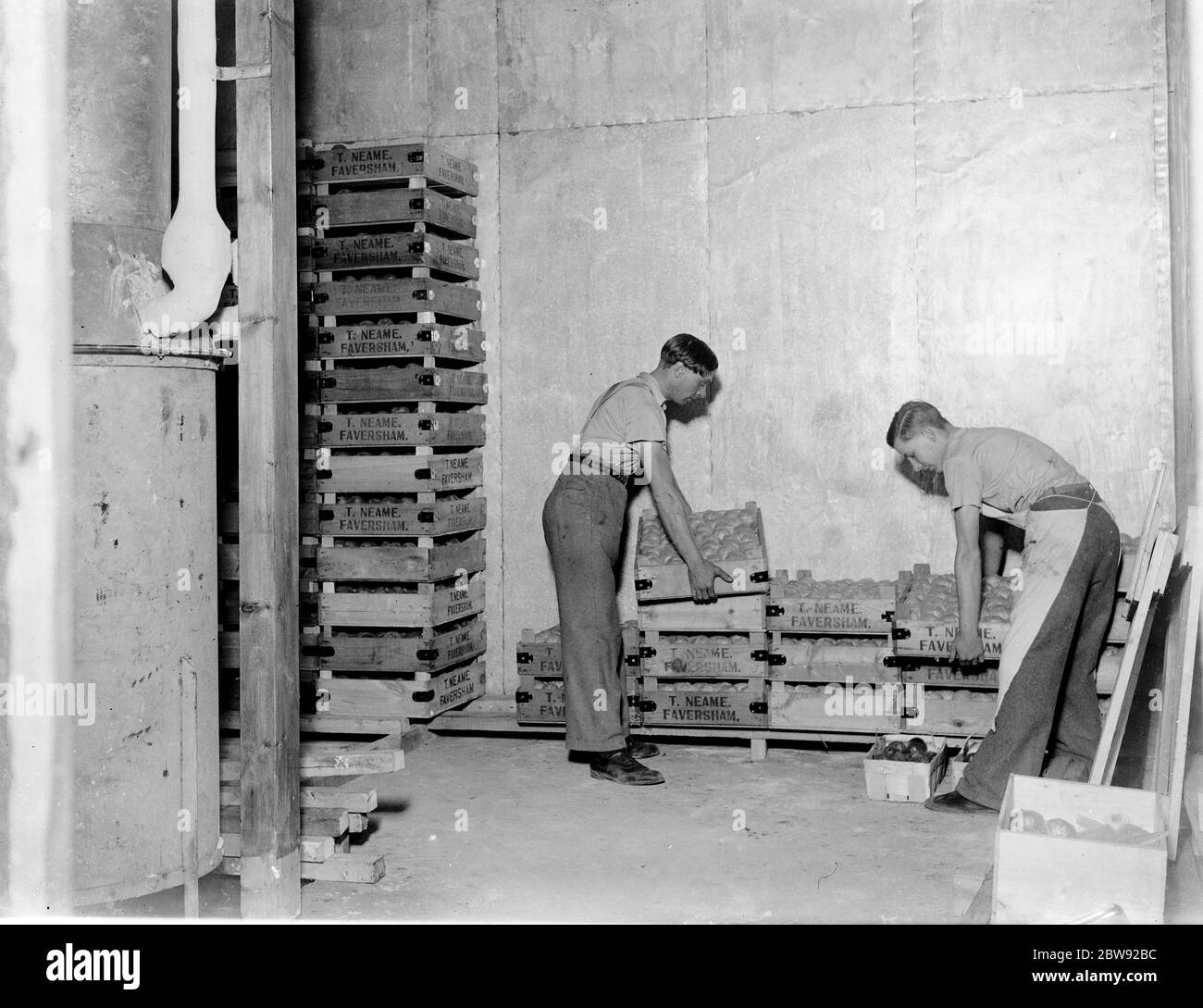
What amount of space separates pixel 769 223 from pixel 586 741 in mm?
3436

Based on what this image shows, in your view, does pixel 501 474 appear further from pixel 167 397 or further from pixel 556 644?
pixel 167 397

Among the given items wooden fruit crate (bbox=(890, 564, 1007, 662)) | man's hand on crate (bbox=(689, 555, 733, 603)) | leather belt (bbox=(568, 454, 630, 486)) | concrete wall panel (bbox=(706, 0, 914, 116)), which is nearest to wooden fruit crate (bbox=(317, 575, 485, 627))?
leather belt (bbox=(568, 454, 630, 486))

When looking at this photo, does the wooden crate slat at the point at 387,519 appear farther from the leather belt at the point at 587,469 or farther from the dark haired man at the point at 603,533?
the leather belt at the point at 587,469

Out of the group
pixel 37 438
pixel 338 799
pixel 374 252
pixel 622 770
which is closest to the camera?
pixel 37 438

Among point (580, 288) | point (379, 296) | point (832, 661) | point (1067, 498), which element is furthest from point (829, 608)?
point (379, 296)

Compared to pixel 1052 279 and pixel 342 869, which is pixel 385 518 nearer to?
pixel 342 869

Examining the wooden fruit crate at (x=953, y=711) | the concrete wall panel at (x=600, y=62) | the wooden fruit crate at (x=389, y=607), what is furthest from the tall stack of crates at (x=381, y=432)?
the wooden fruit crate at (x=953, y=711)

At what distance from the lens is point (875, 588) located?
792 cm

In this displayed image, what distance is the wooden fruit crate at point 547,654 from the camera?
8.30 metres

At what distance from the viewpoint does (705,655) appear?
317 inches

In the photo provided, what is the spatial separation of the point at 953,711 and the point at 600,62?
4.56 meters

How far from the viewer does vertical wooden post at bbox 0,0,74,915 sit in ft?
16.2

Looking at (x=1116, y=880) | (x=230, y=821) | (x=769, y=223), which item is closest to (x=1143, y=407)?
(x=769, y=223)

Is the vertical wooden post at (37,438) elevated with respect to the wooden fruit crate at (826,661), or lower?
elevated
